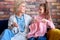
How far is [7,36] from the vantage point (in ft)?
9.35

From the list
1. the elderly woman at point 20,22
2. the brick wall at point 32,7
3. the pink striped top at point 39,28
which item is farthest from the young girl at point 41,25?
the brick wall at point 32,7

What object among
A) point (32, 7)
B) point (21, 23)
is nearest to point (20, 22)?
point (21, 23)

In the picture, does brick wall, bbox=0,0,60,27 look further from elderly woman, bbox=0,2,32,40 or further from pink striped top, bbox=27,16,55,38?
pink striped top, bbox=27,16,55,38

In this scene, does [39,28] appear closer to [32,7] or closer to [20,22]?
[20,22]

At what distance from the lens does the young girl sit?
2.87 metres

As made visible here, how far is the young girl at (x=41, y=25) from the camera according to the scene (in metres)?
2.87

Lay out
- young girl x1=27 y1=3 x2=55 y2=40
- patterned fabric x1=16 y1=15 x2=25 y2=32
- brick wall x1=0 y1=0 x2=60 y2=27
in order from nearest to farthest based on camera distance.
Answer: young girl x1=27 y1=3 x2=55 y2=40
patterned fabric x1=16 y1=15 x2=25 y2=32
brick wall x1=0 y1=0 x2=60 y2=27

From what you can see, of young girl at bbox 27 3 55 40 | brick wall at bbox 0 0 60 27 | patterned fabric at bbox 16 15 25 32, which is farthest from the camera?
brick wall at bbox 0 0 60 27

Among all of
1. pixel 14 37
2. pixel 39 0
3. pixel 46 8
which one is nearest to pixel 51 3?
pixel 39 0

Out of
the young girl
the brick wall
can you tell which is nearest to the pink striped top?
the young girl

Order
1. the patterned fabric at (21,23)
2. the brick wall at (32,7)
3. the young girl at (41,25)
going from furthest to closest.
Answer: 1. the brick wall at (32,7)
2. the patterned fabric at (21,23)
3. the young girl at (41,25)

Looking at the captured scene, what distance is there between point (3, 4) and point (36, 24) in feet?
3.24

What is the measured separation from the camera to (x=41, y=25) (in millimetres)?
2920

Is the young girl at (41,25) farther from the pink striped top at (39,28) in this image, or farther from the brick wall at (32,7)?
the brick wall at (32,7)
